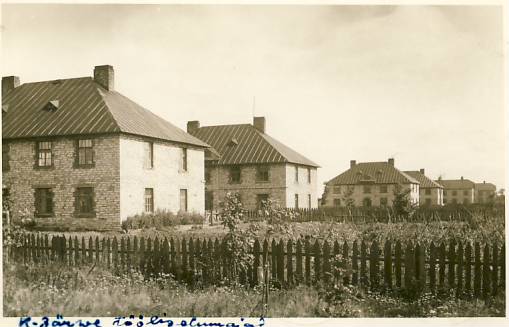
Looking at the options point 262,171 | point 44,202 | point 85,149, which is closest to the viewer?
point 85,149

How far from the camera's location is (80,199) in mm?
20453

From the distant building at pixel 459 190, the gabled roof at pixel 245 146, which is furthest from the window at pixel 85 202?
the distant building at pixel 459 190

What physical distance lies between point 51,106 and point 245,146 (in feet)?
58.5

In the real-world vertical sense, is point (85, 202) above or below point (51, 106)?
below

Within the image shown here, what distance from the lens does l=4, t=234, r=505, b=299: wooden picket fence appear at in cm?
748

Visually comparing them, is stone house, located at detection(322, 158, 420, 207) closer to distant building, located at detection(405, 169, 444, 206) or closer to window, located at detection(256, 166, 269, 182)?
distant building, located at detection(405, 169, 444, 206)

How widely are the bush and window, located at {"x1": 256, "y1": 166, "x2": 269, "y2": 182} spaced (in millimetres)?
9599

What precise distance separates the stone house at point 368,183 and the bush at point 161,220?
35.3m

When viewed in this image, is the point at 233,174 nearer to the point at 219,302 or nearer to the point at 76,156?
the point at 76,156

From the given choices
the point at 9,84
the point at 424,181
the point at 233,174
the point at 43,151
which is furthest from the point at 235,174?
the point at 424,181

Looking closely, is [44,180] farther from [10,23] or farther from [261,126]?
[261,126]

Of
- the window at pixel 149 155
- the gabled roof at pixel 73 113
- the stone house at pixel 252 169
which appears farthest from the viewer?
the stone house at pixel 252 169

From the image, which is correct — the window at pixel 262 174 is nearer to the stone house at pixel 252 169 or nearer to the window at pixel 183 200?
the stone house at pixel 252 169

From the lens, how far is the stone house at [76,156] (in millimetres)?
19969
